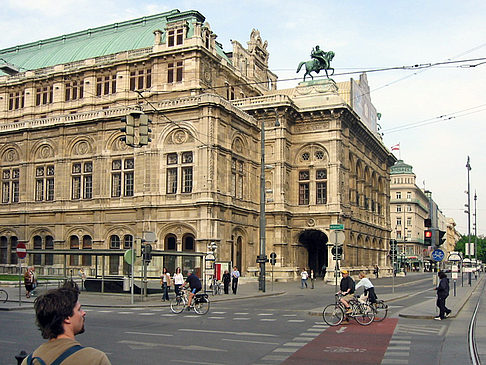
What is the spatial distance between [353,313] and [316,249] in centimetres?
4452

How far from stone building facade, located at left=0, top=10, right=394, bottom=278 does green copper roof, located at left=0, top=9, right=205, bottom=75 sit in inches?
8.3

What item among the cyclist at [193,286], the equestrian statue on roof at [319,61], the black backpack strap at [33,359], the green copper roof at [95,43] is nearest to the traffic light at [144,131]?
the cyclist at [193,286]

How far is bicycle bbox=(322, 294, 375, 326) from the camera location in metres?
19.9

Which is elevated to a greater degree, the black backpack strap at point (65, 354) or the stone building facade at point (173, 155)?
the stone building facade at point (173, 155)

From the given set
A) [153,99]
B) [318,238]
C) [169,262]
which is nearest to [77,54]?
[153,99]

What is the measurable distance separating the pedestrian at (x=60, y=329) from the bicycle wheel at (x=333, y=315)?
16.4 m

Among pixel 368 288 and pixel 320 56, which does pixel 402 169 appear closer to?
pixel 320 56

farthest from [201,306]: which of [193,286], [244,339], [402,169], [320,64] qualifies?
[402,169]

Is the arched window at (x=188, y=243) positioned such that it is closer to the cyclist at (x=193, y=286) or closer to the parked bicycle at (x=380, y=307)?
the cyclist at (x=193, y=286)

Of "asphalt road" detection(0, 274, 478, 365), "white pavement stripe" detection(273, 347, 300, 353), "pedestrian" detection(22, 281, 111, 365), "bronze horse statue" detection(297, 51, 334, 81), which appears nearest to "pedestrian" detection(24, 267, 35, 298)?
"asphalt road" detection(0, 274, 478, 365)

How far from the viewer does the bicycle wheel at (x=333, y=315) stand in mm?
19844

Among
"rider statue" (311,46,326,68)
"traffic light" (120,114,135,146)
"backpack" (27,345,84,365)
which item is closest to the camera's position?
"backpack" (27,345,84,365)

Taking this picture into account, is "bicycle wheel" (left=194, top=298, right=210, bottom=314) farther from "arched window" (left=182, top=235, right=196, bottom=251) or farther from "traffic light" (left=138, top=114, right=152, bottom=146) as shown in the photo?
"arched window" (left=182, top=235, right=196, bottom=251)

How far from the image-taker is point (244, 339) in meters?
16.5
